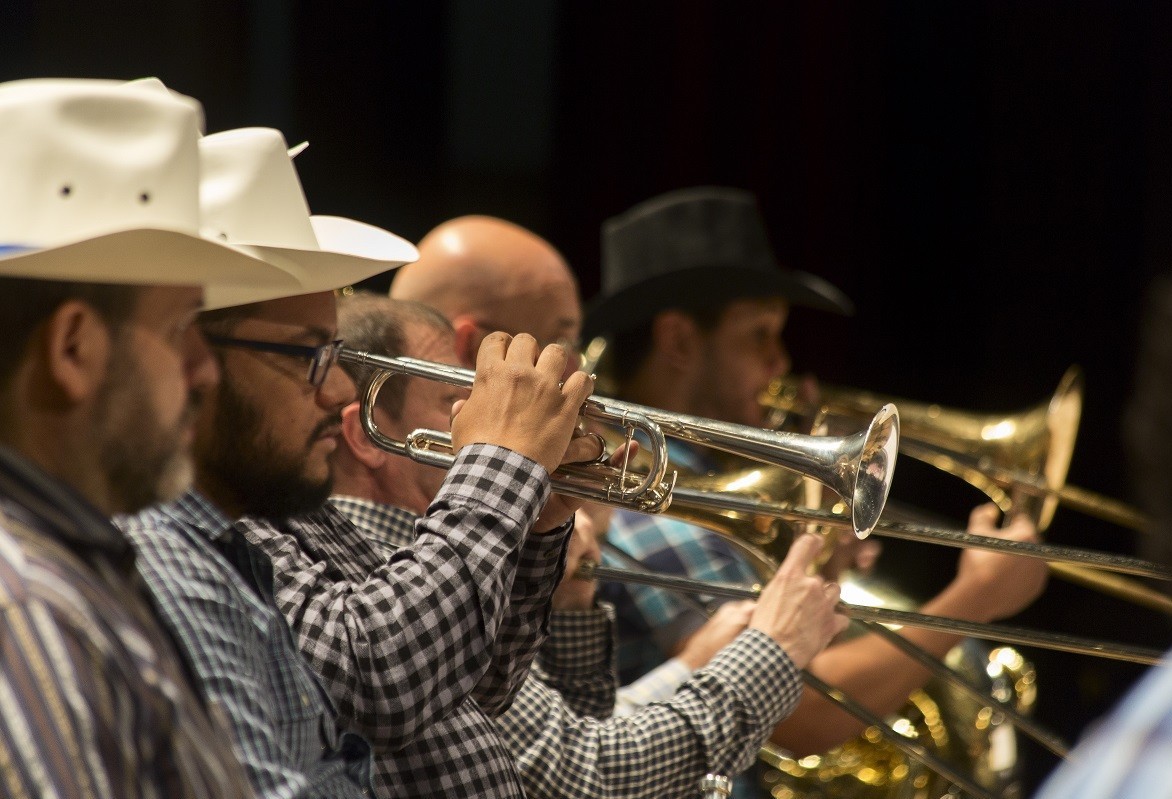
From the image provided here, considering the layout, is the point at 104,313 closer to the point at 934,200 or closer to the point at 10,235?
the point at 10,235

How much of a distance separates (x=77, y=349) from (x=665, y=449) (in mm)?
924

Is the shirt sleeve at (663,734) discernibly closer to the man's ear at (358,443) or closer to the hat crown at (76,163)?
the man's ear at (358,443)

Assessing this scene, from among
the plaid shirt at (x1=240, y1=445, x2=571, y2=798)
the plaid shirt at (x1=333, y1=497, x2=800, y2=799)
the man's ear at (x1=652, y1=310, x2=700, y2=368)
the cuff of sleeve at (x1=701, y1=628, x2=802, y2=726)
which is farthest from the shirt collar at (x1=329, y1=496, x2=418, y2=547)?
the man's ear at (x1=652, y1=310, x2=700, y2=368)

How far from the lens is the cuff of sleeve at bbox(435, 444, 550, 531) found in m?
1.65

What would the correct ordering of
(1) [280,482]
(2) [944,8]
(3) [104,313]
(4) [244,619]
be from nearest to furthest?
1. (3) [104,313]
2. (4) [244,619]
3. (1) [280,482]
4. (2) [944,8]

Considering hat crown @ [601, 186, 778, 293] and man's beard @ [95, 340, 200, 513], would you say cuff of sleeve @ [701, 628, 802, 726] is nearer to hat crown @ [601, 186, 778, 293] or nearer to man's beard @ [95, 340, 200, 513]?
man's beard @ [95, 340, 200, 513]

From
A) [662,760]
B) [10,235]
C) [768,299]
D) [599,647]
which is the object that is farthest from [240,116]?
[10,235]

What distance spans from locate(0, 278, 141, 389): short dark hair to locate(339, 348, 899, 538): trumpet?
75 centimetres

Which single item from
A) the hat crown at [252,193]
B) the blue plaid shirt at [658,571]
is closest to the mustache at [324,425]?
the hat crown at [252,193]

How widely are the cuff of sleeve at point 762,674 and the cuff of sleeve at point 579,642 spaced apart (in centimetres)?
22

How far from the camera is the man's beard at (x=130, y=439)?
1.17 meters

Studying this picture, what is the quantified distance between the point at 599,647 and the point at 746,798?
62 cm

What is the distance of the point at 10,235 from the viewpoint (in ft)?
4.08

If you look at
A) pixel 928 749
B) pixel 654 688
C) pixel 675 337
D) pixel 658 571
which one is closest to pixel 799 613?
pixel 654 688
